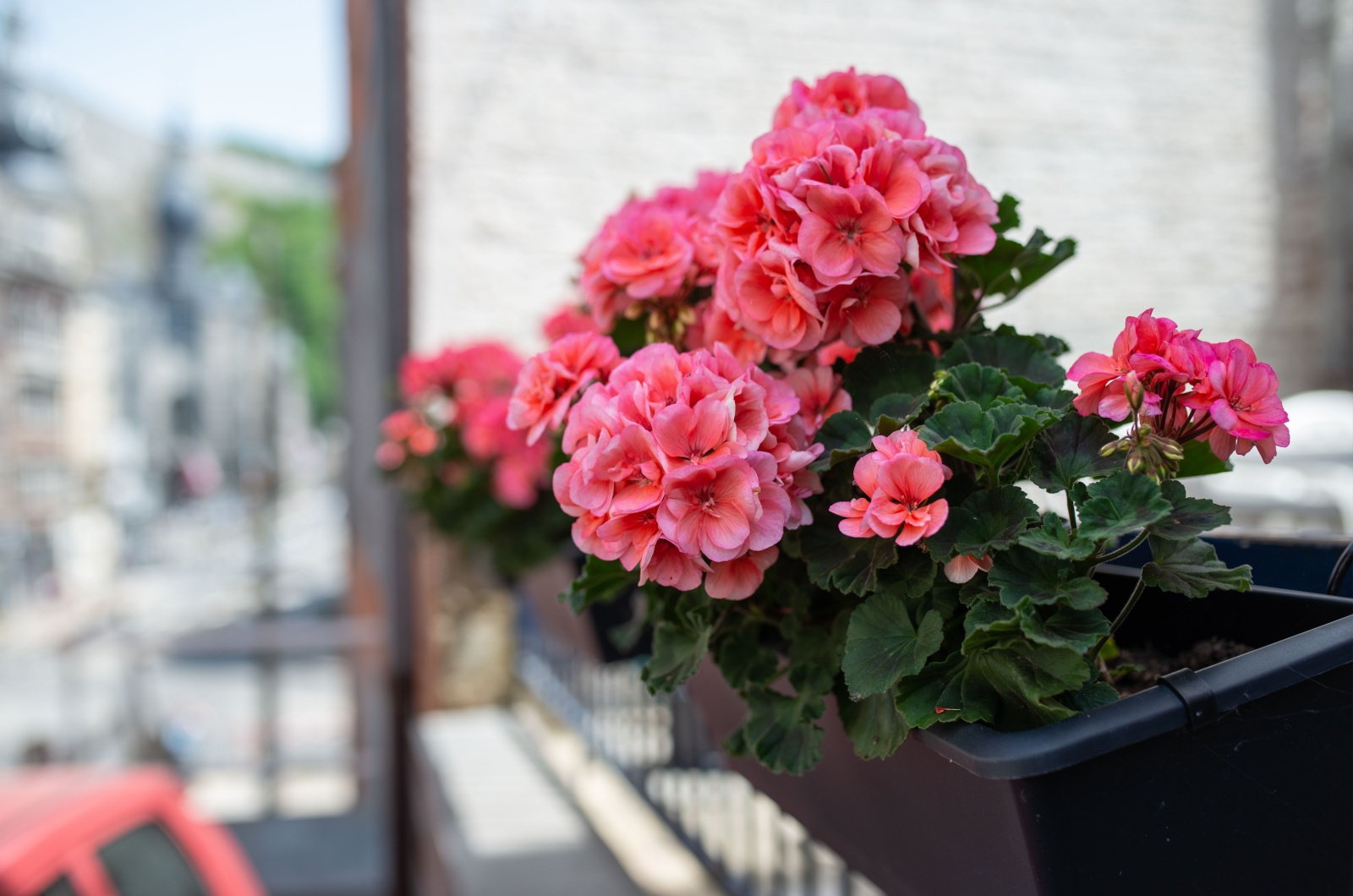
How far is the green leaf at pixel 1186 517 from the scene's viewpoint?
51 cm

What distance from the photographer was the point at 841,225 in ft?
1.99

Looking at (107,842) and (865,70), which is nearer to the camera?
(107,842)

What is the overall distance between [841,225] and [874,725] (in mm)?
292

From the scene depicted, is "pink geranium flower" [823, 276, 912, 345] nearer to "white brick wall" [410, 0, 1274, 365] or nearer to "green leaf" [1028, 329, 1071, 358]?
"green leaf" [1028, 329, 1071, 358]

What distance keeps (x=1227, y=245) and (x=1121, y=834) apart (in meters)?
3.60

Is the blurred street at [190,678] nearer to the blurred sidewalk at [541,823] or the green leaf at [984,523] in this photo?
the blurred sidewalk at [541,823]

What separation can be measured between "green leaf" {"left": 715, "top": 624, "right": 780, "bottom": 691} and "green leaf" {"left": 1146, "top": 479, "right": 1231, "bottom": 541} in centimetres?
28

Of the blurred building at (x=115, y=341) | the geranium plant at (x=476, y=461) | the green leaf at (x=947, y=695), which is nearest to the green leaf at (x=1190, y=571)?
the green leaf at (x=947, y=695)

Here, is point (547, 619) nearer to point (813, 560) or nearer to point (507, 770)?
point (507, 770)

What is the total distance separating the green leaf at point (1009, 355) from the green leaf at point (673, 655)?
0.24m

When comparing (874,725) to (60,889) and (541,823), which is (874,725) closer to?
(541,823)

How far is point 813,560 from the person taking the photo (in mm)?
601

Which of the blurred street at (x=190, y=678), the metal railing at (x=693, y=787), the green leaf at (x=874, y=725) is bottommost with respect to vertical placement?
the blurred street at (x=190, y=678)

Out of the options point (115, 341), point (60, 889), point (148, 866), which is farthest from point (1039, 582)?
point (115, 341)
